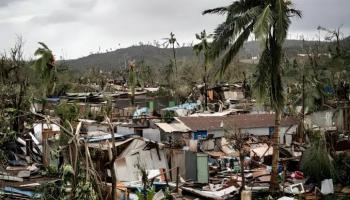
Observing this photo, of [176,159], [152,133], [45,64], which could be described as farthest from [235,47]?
[45,64]

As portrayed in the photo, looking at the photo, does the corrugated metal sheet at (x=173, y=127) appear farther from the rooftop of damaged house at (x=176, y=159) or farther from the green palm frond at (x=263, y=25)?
the green palm frond at (x=263, y=25)

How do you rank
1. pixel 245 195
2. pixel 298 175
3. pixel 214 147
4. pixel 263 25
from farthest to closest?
pixel 214 147 → pixel 298 175 → pixel 245 195 → pixel 263 25

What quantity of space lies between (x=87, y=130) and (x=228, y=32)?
10923 millimetres

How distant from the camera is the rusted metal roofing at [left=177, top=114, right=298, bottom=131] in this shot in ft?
82.8

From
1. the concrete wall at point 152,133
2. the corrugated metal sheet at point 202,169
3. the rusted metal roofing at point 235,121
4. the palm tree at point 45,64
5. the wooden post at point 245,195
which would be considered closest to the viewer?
the wooden post at point 245,195

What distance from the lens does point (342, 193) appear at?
1639 centimetres

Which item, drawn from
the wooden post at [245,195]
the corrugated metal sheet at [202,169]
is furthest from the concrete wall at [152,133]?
the wooden post at [245,195]

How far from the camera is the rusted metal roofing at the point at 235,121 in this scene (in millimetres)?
25252

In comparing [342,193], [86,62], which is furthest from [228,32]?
[86,62]

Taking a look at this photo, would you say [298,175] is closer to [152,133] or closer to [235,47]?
[235,47]

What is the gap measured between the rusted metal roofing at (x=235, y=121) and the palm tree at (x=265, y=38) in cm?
793

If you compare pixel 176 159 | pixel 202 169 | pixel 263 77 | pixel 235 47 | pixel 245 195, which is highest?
pixel 235 47

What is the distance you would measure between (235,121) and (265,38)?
11556mm

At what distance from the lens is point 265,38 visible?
15.6 metres
